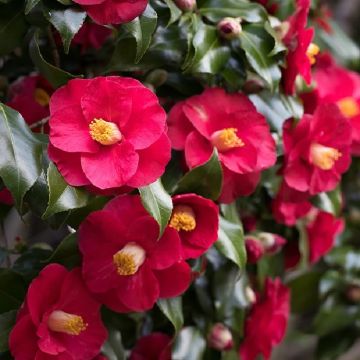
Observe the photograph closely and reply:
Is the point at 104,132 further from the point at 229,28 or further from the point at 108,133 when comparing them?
the point at 229,28

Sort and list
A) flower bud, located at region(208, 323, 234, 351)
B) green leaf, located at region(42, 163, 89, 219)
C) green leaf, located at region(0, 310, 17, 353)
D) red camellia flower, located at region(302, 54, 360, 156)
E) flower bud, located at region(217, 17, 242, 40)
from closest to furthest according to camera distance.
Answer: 1. green leaf, located at region(42, 163, 89, 219)
2. green leaf, located at region(0, 310, 17, 353)
3. flower bud, located at region(217, 17, 242, 40)
4. flower bud, located at region(208, 323, 234, 351)
5. red camellia flower, located at region(302, 54, 360, 156)

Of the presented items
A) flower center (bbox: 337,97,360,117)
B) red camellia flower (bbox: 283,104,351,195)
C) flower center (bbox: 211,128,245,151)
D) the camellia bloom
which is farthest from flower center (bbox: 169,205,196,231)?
flower center (bbox: 337,97,360,117)

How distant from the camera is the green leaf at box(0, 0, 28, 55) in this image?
98 centimetres

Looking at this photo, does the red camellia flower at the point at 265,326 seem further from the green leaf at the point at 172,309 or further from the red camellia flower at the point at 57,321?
the red camellia flower at the point at 57,321

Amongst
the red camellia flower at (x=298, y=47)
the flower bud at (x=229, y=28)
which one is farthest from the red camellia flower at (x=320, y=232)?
the flower bud at (x=229, y=28)

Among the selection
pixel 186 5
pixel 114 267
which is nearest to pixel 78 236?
pixel 114 267

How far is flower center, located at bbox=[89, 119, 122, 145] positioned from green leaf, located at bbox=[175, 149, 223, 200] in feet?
0.40

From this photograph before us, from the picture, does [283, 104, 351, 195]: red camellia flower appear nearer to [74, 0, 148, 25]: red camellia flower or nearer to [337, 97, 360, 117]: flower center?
[337, 97, 360, 117]: flower center

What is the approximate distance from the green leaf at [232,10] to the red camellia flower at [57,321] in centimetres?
43

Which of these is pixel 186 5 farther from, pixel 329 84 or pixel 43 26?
pixel 329 84

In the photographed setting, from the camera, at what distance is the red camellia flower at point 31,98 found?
1.09 meters

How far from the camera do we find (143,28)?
36.7 inches

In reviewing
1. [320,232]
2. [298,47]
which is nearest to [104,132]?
[298,47]

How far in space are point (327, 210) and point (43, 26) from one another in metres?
0.58
